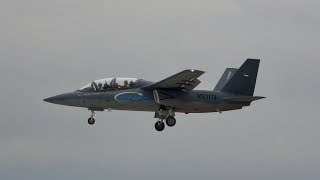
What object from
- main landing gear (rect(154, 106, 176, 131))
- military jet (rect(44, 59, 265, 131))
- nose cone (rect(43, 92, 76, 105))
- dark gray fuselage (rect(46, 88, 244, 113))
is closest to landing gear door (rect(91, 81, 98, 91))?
military jet (rect(44, 59, 265, 131))

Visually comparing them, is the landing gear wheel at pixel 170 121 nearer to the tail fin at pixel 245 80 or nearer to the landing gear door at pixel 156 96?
the landing gear door at pixel 156 96

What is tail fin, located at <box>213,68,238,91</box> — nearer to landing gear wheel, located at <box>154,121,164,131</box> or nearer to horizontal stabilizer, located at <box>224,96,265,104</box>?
horizontal stabilizer, located at <box>224,96,265,104</box>

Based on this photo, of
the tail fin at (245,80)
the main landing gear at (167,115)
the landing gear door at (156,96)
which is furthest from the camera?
the tail fin at (245,80)

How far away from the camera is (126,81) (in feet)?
185

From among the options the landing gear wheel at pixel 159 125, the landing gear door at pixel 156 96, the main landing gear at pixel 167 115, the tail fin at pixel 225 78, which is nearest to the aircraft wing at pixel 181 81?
the landing gear door at pixel 156 96

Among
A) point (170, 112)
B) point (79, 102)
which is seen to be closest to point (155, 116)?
point (170, 112)

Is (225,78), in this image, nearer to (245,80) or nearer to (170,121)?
(245,80)

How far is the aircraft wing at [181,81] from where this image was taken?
55.0 meters

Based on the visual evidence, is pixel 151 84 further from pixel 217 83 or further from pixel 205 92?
pixel 217 83

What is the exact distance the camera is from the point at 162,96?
56.6m

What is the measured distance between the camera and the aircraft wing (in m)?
55.0

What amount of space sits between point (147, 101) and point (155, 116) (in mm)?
1102

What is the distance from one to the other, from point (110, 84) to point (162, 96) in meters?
3.02

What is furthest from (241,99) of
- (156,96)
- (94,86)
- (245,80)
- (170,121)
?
(94,86)
